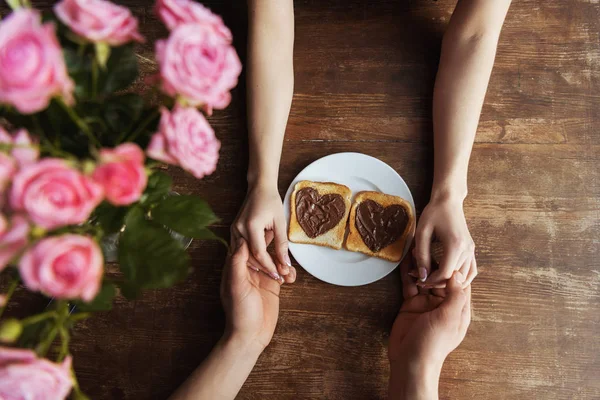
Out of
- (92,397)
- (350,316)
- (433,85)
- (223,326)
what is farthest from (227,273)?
(433,85)

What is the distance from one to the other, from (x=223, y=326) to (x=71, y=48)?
0.88 m

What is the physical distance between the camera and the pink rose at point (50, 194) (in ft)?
1.38

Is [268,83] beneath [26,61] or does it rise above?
beneath

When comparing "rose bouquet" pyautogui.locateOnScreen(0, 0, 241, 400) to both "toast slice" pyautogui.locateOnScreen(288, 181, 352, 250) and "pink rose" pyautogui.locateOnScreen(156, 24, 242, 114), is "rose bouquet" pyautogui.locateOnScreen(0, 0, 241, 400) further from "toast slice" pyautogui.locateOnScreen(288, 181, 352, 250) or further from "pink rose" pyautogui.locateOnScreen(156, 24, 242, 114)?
"toast slice" pyautogui.locateOnScreen(288, 181, 352, 250)

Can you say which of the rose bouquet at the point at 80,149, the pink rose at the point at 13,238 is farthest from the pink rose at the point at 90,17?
→ the pink rose at the point at 13,238

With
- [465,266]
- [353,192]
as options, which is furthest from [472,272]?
[353,192]

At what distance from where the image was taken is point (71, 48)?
1.92 ft

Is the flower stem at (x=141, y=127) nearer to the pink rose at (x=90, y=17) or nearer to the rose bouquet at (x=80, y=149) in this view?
the rose bouquet at (x=80, y=149)

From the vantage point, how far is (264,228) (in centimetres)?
119

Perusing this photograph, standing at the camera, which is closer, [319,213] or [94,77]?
[94,77]

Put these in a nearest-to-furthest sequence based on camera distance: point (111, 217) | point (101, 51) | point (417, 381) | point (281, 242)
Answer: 1. point (101, 51)
2. point (111, 217)
3. point (417, 381)
4. point (281, 242)

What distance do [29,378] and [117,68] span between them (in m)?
0.39

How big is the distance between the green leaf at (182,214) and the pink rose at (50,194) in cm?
21

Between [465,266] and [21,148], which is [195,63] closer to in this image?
[21,148]
